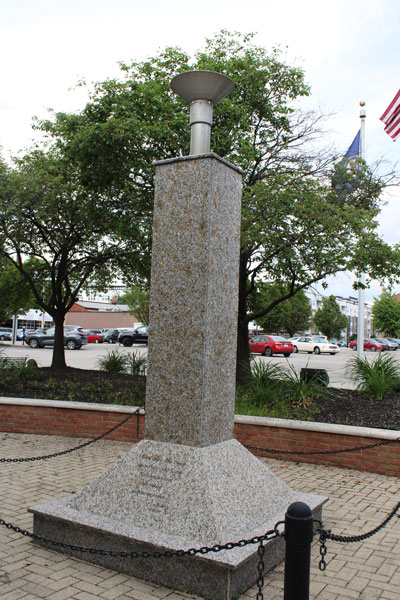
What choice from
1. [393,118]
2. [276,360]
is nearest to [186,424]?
[393,118]

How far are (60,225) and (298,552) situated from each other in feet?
42.6

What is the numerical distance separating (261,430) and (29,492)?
126 inches

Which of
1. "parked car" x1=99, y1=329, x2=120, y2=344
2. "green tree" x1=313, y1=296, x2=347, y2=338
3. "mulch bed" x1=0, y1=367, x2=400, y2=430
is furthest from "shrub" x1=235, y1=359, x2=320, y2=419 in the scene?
"green tree" x1=313, y1=296, x2=347, y2=338

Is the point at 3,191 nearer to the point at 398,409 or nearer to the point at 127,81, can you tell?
the point at 127,81

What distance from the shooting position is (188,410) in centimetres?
416

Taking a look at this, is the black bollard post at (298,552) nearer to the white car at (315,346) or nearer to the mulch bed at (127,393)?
the mulch bed at (127,393)

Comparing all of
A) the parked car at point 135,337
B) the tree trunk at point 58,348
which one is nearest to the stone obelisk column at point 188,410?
the tree trunk at point 58,348

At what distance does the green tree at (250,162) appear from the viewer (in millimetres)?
9750

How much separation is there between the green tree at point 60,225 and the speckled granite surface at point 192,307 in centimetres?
711

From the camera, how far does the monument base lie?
3.54 metres

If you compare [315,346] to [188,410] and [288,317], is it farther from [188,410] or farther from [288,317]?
[188,410]

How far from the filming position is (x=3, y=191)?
1252 centimetres

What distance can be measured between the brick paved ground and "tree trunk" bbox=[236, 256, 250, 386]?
16.0 ft

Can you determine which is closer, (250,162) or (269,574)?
(269,574)
